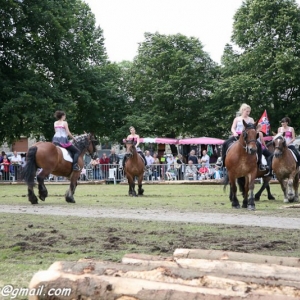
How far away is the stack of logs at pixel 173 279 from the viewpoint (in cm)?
439

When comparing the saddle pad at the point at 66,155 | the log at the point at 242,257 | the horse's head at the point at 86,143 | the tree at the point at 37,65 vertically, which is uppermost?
the tree at the point at 37,65

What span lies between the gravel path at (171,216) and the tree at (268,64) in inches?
1718

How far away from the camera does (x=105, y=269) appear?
4.97 m

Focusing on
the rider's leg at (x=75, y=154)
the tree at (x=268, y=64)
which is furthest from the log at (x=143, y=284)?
the tree at (x=268, y=64)

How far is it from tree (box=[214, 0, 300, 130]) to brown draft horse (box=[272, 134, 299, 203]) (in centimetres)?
3740

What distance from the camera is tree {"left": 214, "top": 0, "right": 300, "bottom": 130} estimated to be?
2285 inches

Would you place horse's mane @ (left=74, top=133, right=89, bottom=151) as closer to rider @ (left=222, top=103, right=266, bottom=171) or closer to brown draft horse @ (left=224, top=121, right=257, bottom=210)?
rider @ (left=222, top=103, right=266, bottom=171)

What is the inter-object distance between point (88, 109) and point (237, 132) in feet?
130

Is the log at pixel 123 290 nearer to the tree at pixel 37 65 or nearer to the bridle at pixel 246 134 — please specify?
the bridle at pixel 246 134

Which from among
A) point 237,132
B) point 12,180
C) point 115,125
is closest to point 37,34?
point 12,180

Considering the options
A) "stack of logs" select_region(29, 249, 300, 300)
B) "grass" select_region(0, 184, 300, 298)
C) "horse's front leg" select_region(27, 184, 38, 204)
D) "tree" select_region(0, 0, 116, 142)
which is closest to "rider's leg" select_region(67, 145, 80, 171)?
"horse's front leg" select_region(27, 184, 38, 204)

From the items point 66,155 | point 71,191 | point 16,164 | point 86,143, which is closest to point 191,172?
point 16,164

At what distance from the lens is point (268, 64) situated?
195 feet

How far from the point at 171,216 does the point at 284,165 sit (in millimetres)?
7525
